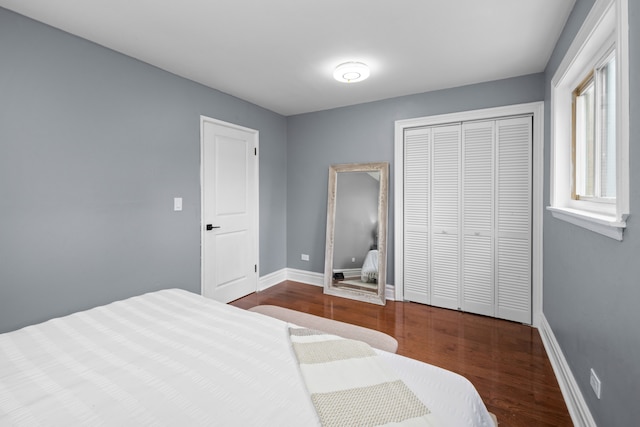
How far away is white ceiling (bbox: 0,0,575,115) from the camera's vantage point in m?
1.85

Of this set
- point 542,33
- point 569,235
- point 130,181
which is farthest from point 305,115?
point 569,235

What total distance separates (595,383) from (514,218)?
5.98 feet

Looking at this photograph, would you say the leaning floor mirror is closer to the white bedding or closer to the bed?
the white bedding

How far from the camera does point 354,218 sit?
3.79 meters

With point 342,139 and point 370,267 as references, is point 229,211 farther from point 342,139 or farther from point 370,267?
point 370,267

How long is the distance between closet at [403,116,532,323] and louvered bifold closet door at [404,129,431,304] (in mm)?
11

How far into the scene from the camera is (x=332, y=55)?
247 centimetres

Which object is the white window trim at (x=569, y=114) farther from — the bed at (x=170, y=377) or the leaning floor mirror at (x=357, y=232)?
the leaning floor mirror at (x=357, y=232)

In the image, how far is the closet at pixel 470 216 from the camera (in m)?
2.91

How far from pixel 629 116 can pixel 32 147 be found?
125 inches

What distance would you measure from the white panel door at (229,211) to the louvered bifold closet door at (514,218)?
2.82 m

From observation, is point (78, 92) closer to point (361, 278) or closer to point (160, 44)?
point (160, 44)

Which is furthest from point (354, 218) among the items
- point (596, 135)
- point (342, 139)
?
point (596, 135)

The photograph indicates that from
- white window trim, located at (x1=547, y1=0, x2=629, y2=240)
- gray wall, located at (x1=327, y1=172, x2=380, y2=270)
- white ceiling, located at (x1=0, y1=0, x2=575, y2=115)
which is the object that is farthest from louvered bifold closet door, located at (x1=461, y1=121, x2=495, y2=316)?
gray wall, located at (x1=327, y1=172, x2=380, y2=270)
